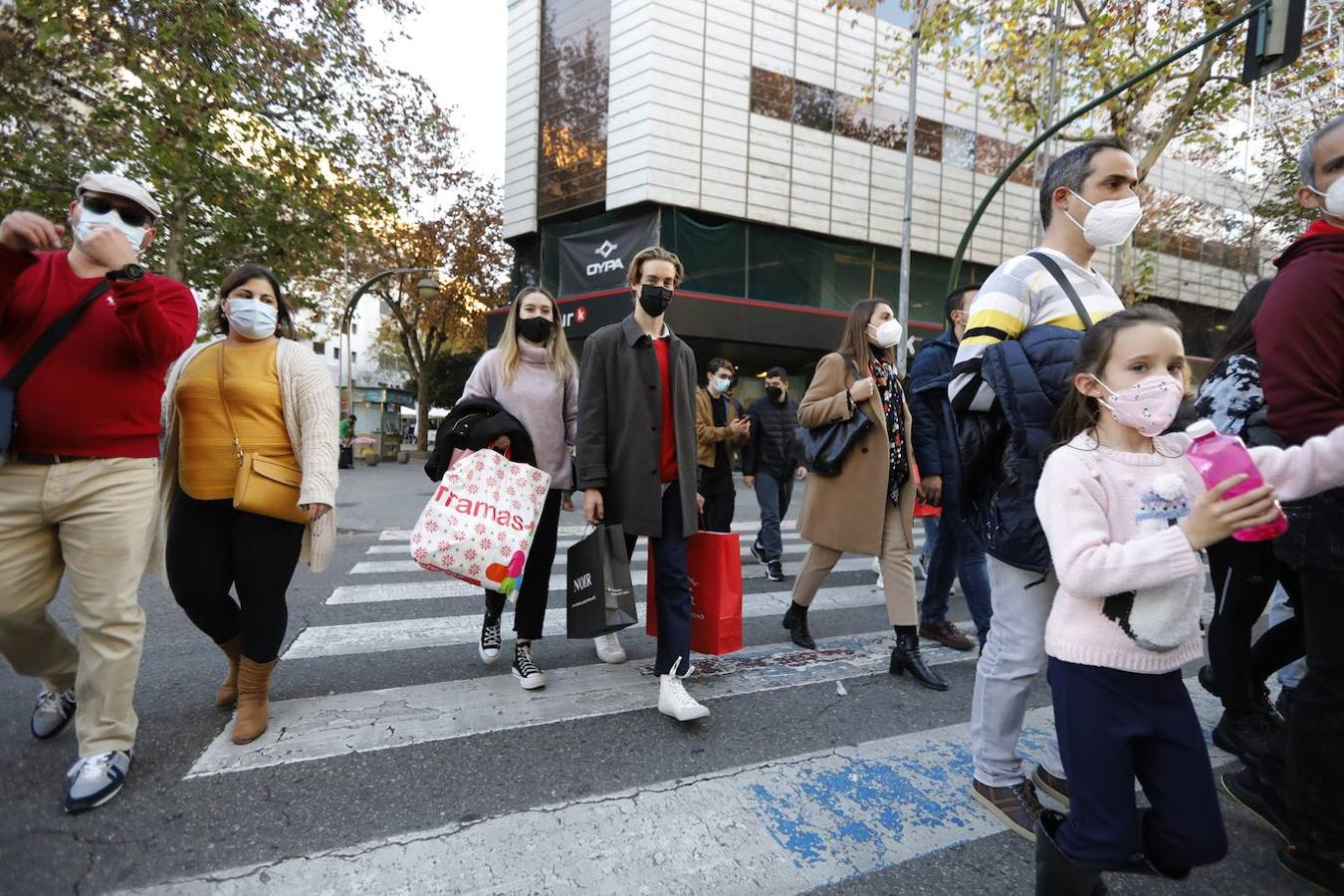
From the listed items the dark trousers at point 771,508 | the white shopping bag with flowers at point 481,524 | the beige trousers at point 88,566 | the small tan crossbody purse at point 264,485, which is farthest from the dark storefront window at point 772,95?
the beige trousers at point 88,566

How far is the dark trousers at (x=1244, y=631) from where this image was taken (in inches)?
111

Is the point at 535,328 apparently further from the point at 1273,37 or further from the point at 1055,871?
the point at 1273,37

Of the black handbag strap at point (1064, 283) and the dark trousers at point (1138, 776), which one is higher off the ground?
the black handbag strap at point (1064, 283)

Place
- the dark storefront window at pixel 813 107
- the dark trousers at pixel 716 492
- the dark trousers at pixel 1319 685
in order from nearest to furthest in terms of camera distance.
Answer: the dark trousers at pixel 1319 685, the dark trousers at pixel 716 492, the dark storefront window at pixel 813 107

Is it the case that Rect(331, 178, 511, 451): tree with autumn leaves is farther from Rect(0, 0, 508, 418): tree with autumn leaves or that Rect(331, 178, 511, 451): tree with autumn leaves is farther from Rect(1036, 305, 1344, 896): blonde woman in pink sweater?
Rect(1036, 305, 1344, 896): blonde woman in pink sweater

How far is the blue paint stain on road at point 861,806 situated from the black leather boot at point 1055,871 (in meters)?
0.46

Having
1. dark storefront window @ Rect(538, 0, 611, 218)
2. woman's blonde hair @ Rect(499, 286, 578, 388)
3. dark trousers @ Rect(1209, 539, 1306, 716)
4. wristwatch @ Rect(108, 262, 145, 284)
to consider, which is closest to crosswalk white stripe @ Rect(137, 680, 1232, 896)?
dark trousers @ Rect(1209, 539, 1306, 716)

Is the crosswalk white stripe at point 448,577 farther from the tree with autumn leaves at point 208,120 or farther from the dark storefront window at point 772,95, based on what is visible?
the dark storefront window at point 772,95

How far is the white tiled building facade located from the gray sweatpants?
17.2 metres

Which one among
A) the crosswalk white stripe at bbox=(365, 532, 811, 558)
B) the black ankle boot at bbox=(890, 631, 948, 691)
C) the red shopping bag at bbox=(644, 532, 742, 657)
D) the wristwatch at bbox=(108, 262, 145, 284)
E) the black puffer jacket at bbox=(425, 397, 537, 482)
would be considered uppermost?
the wristwatch at bbox=(108, 262, 145, 284)

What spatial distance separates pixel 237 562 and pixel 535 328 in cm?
170

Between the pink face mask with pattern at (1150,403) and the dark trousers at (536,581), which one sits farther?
the dark trousers at (536,581)

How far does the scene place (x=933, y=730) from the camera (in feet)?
10.0

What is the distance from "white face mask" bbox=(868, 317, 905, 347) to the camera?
12.7ft
